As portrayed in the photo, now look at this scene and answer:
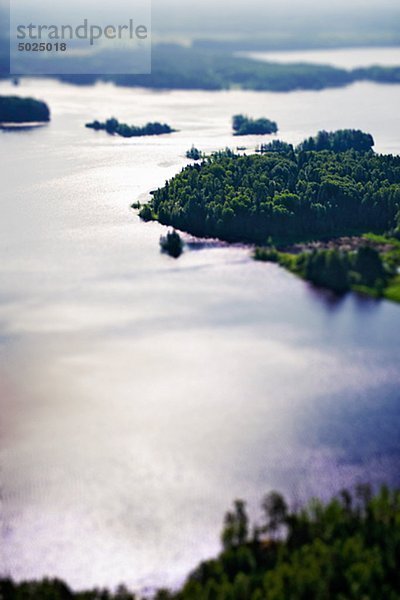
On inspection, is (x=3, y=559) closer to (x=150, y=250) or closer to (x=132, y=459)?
(x=132, y=459)

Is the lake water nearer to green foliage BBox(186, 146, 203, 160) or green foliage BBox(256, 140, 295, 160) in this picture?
green foliage BBox(186, 146, 203, 160)

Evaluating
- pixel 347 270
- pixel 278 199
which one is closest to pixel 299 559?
pixel 347 270

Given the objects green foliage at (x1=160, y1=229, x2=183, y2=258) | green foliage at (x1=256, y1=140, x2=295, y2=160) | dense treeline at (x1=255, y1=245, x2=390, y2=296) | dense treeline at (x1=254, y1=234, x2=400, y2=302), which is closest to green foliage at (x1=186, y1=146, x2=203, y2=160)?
green foliage at (x1=256, y1=140, x2=295, y2=160)

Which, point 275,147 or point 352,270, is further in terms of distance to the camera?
point 275,147

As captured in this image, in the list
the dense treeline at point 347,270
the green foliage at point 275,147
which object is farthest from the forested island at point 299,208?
the green foliage at point 275,147

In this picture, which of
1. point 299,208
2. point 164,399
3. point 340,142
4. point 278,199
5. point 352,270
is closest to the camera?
point 164,399

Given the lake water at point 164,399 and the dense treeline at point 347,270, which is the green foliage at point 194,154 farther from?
the dense treeline at point 347,270

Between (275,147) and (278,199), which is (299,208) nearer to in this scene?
(278,199)

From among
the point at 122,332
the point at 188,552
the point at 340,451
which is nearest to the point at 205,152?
the point at 122,332
